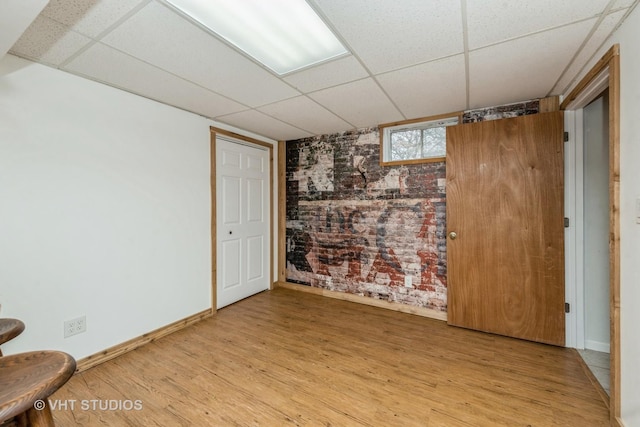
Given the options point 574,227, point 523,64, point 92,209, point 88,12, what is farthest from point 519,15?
point 92,209

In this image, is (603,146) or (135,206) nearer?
(603,146)

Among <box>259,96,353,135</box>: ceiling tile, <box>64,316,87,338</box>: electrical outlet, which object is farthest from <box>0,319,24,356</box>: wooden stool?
<box>259,96,353,135</box>: ceiling tile

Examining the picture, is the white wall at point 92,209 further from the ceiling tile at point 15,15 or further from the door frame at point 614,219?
the door frame at point 614,219

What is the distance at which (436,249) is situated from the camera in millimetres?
3086

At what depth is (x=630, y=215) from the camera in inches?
57.6

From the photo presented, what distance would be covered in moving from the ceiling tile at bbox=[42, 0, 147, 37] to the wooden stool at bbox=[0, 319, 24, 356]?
1.61 meters

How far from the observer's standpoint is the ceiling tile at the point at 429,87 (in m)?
2.00

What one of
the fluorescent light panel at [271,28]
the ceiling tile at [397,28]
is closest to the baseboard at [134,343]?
the fluorescent light panel at [271,28]

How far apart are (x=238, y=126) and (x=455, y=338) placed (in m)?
3.41

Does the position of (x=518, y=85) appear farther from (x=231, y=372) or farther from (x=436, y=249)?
(x=231, y=372)

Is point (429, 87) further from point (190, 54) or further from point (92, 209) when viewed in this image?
point (92, 209)

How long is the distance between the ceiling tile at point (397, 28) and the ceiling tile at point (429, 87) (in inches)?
5.6

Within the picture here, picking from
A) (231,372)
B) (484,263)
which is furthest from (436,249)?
(231,372)

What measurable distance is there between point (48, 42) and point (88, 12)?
1.74 feet
